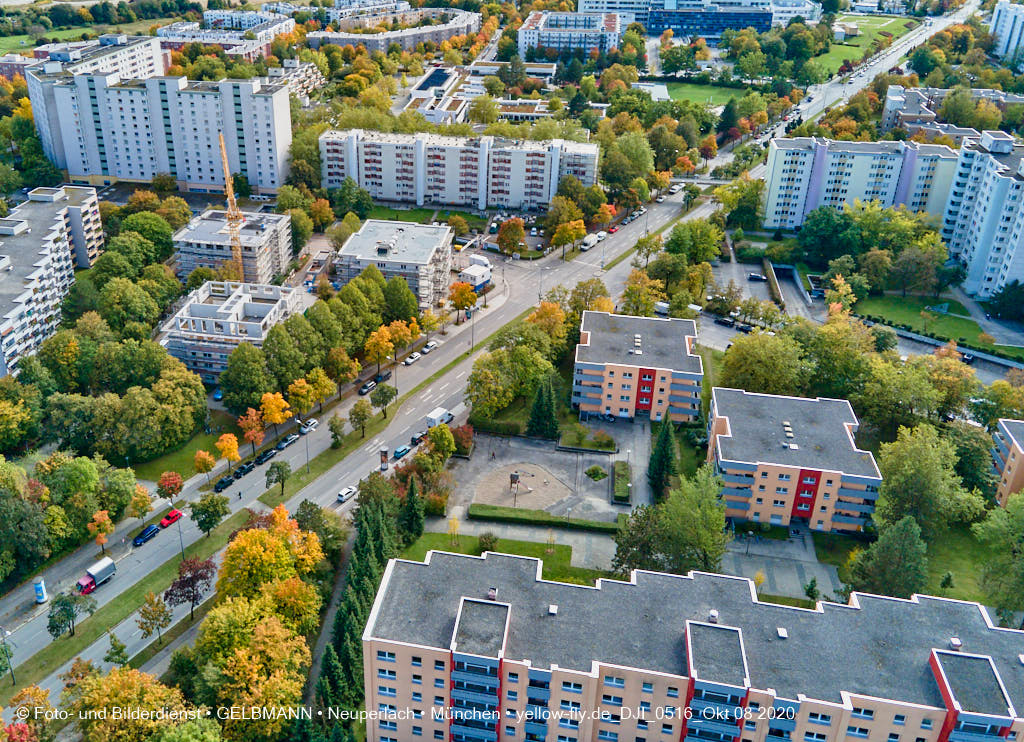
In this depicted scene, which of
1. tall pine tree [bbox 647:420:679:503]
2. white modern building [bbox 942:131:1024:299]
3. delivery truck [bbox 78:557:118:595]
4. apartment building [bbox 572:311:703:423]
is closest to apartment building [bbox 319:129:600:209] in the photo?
apartment building [bbox 572:311:703:423]

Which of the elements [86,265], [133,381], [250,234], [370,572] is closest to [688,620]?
[370,572]

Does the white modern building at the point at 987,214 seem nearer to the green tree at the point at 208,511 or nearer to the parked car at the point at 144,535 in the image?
the green tree at the point at 208,511

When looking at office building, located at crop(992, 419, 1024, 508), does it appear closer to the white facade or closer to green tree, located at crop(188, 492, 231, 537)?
green tree, located at crop(188, 492, 231, 537)

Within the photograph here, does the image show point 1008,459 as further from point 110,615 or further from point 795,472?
point 110,615

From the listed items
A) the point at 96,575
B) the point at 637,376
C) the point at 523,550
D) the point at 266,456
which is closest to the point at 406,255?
the point at 266,456

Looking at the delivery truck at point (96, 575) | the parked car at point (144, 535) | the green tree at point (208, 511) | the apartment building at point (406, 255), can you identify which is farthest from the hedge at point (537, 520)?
the apartment building at point (406, 255)
